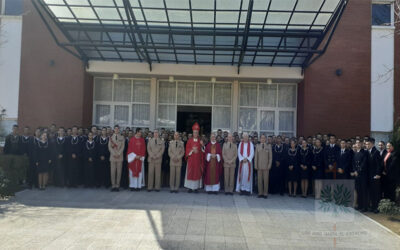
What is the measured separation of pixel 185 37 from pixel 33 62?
6.56m

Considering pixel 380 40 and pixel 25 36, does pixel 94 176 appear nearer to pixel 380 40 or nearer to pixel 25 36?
pixel 25 36

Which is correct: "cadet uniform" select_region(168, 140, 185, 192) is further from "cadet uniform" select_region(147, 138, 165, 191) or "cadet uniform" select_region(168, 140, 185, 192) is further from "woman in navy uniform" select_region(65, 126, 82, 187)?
"woman in navy uniform" select_region(65, 126, 82, 187)

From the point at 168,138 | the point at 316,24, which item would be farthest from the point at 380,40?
the point at 168,138

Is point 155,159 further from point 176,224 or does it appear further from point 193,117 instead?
point 193,117

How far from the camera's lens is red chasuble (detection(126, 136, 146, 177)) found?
34.6 ft

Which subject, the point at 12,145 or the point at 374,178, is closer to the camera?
the point at 374,178

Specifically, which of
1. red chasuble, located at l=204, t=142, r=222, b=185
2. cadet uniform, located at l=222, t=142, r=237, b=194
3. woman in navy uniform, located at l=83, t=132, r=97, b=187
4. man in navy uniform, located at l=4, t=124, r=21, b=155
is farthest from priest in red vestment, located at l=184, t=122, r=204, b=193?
man in navy uniform, located at l=4, t=124, r=21, b=155

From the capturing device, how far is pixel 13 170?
32.1 feet

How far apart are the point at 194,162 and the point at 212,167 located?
0.60 metres

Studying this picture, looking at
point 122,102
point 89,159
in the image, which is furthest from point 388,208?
point 122,102

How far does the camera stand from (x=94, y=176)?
10.9 meters

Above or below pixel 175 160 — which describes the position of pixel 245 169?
below

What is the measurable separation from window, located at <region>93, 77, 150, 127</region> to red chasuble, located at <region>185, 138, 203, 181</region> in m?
4.50

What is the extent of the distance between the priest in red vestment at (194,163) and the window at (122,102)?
4509 millimetres
